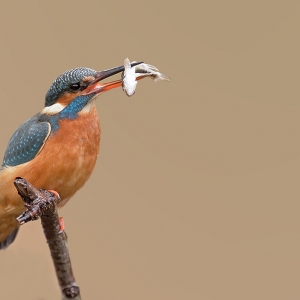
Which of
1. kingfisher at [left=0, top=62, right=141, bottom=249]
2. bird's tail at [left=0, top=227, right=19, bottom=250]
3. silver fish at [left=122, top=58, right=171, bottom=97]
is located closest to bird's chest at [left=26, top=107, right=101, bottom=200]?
kingfisher at [left=0, top=62, right=141, bottom=249]

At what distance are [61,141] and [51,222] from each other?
40cm

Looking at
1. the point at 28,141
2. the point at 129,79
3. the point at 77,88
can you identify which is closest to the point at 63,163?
the point at 28,141

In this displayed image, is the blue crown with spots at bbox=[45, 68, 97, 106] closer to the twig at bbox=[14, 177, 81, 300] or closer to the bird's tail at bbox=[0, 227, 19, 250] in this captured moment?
the twig at bbox=[14, 177, 81, 300]

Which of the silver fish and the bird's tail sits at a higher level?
the silver fish

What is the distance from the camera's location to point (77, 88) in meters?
2.60

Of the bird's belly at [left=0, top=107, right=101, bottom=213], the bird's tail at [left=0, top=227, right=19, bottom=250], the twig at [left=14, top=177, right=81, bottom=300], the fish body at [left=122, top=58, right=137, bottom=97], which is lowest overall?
the twig at [left=14, top=177, right=81, bottom=300]

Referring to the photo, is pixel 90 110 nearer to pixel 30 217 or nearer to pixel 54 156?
pixel 54 156

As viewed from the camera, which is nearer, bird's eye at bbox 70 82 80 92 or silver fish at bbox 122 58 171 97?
silver fish at bbox 122 58 171 97

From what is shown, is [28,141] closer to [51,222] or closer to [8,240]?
[51,222]

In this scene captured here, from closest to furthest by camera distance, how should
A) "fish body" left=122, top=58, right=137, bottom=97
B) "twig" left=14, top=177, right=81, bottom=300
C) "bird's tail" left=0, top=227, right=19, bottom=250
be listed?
"twig" left=14, top=177, right=81, bottom=300 < "fish body" left=122, top=58, right=137, bottom=97 < "bird's tail" left=0, top=227, right=19, bottom=250

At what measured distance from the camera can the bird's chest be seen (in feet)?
8.45

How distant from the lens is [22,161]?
267cm

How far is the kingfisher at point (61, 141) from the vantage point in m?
2.58

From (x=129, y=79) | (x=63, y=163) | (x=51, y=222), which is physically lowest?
(x=51, y=222)
